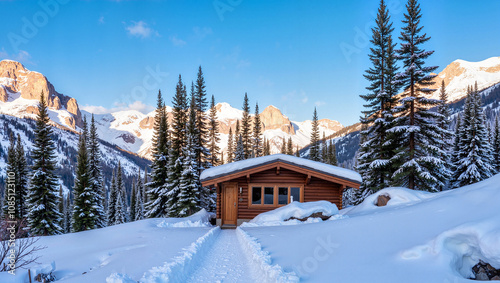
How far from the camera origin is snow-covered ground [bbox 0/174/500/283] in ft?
16.3

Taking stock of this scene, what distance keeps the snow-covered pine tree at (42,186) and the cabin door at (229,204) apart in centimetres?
2015

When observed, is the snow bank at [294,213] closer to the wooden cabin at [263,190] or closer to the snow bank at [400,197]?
the snow bank at [400,197]

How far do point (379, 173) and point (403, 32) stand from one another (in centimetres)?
1117

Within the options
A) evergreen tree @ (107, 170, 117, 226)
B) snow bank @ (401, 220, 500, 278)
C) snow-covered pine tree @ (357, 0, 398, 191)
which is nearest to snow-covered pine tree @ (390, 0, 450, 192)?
snow-covered pine tree @ (357, 0, 398, 191)

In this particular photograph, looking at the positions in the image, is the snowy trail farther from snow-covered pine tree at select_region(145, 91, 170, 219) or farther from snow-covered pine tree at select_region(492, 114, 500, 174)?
snow-covered pine tree at select_region(492, 114, 500, 174)

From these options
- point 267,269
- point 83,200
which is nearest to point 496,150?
point 267,269

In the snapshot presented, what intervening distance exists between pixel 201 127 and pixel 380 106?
64.9ft

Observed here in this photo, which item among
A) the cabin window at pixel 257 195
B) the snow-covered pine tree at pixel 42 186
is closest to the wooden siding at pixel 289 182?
the cabin window at pixel 257 195

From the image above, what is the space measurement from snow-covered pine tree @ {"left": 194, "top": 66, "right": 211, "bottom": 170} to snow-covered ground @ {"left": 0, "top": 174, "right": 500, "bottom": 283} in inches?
799

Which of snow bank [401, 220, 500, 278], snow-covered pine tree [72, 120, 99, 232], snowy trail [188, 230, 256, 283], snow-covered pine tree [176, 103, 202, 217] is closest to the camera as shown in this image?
snow bank [401, 220, 500, 278]

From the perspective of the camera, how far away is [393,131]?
63.5 feet

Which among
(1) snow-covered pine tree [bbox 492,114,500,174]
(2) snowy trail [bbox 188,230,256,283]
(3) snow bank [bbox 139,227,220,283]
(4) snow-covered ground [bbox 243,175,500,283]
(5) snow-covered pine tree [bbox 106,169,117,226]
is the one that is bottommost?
(5) snow-covered pine tree [bbox 106,169,117,226]

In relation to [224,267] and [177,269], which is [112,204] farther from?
[177,269]

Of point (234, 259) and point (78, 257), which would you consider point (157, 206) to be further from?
point (234, 259)
